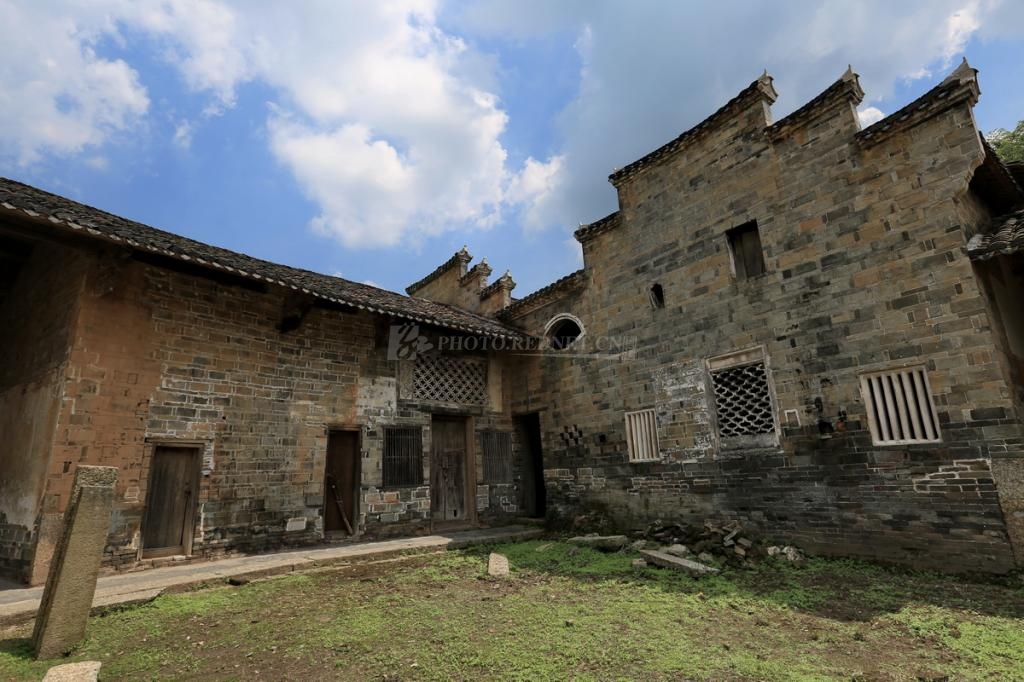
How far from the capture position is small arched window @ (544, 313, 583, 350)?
11.5 metres

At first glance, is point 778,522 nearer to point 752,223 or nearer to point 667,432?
point 667,432

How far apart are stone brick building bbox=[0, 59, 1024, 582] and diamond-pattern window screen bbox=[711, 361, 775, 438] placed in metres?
0.04

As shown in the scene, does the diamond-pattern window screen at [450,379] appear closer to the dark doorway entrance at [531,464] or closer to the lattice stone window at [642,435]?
the dark doorway entrance at [531,464]

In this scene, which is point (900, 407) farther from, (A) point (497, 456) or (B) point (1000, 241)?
(A) point (497, 456)

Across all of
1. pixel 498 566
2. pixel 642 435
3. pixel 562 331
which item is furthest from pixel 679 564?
pixel 562 331

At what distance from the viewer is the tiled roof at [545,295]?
11.3m

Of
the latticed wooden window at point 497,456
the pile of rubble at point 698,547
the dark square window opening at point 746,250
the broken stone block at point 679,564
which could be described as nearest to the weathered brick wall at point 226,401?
the latticed wooden window at point 497,456

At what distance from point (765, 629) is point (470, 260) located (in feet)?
40.7

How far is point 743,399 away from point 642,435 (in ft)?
6.66

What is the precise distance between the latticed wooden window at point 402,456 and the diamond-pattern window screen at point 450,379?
0.83 m

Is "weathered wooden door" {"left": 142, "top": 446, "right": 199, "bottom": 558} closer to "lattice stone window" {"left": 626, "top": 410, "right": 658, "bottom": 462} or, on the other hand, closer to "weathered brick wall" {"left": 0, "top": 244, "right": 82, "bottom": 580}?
"weathered brick wall" {"left": 0, "top": 244, "right": 82, "bottom": 580}

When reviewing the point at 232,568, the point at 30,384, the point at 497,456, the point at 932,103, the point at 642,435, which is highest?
the point at 932,103

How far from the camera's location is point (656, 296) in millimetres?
9898

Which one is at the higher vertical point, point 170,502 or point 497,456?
point 497,456
